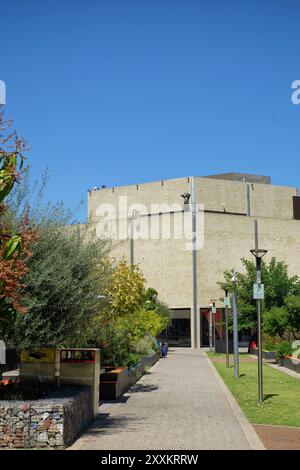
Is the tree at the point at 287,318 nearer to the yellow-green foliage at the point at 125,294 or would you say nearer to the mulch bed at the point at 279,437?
the yellow-green foliage at the point at 125,294

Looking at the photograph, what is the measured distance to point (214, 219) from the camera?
64.8 meters

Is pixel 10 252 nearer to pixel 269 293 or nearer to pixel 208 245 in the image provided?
pixel 269 293

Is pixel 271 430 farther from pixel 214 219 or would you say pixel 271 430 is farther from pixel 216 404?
pixel 214 219

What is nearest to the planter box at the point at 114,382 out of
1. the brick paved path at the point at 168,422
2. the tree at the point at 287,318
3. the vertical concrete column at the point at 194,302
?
the brick paved path at the point at 168,422

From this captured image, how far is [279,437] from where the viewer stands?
1135cm

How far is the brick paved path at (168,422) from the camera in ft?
34.9

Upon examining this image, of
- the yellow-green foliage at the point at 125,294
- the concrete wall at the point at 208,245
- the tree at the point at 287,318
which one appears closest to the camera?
the yellow-green foliage at the point at 125,294

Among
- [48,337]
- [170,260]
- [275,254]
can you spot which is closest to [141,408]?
[48,337]

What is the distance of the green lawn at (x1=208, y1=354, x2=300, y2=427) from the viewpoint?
1399 centimetres

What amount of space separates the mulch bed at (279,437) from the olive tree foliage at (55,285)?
4351mm

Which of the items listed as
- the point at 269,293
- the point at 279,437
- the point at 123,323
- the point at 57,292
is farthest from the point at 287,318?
the point at 57,292

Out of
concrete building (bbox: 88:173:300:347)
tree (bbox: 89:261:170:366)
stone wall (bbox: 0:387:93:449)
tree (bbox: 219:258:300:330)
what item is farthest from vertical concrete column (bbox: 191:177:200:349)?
stone wall (bbox: 0:387:93:449)
